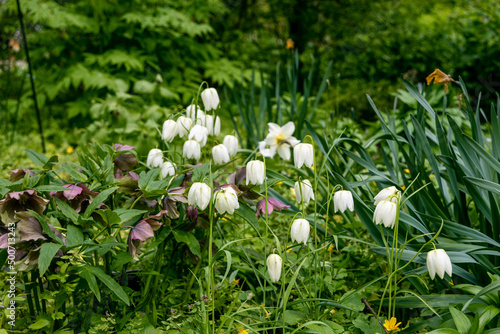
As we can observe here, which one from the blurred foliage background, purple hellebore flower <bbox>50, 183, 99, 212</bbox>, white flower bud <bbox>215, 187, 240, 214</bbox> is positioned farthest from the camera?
the blurred foliage background

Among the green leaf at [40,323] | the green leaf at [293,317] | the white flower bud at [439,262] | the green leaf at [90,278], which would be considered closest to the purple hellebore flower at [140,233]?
the green leaf at [90,278]

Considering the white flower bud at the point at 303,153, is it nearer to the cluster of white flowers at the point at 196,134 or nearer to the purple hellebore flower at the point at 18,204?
the cluster of white flowers at the point at 196,134

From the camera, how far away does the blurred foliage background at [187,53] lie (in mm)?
3432

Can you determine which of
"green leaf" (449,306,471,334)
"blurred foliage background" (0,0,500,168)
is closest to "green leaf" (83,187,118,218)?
"green leaf" (449,306,471,334)

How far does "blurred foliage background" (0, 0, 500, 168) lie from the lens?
11.3ft

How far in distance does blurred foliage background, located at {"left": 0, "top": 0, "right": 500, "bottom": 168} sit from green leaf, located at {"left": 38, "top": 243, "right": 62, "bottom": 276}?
4.39 feet

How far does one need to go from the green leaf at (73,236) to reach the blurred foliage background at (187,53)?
1.25 metres

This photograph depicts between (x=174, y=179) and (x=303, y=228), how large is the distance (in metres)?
0.47

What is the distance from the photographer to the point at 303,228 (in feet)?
3.71

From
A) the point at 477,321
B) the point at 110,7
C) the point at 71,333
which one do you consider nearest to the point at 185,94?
the point at 110,7

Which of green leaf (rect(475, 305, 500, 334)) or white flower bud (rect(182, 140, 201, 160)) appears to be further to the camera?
white flower bud (rect(182, 140, 201, 160))

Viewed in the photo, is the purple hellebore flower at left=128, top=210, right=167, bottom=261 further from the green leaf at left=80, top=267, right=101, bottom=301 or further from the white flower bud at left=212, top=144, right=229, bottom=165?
the white flower bud at left=212, top=144, right=229, bottom=165

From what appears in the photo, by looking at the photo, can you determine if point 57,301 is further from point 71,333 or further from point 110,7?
point 110,7

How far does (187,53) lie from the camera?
14.3ft
